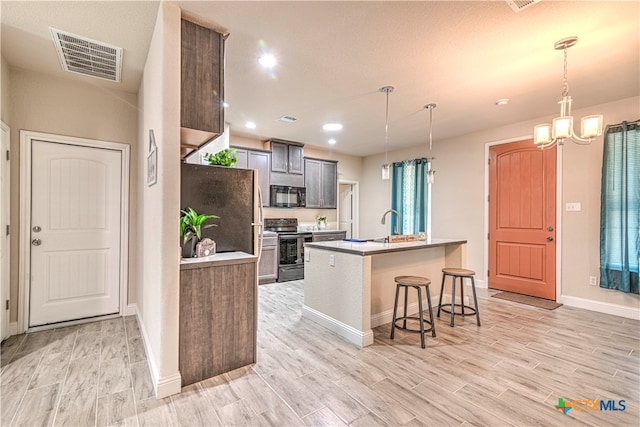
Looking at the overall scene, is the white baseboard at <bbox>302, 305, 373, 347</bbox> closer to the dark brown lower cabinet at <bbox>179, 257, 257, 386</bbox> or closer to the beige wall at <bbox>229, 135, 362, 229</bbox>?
the dark brown lower cabinet at <bbox>179, 257, 257, 386</bbox>

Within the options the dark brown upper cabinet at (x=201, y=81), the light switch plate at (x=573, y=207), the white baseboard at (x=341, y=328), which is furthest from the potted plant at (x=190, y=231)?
the light switch plate at (x=573, y=207)

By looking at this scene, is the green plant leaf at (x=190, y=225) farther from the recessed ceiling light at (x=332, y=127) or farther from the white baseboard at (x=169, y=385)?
the recessed ceiling light at (x=332, y=127)

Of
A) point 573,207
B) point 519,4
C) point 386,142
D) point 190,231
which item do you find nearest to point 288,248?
point 386,142

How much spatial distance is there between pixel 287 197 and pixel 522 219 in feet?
13.0

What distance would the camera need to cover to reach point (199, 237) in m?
2.35

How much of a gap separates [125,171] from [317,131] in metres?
2.92

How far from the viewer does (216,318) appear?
2.21 m

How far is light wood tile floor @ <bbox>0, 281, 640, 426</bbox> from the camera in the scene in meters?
1.81

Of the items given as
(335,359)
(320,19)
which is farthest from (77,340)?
(320,19)

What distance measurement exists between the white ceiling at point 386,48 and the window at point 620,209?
55cm

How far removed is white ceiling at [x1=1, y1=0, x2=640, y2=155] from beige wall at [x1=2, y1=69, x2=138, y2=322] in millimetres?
178

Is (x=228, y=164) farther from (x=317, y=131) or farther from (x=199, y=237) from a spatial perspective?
(x=317, y=131)

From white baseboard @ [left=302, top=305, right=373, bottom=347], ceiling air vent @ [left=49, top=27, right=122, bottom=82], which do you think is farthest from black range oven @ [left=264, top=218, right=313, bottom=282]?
ceiling air vent @ [left=49, top=27, right=122, bottom=82]

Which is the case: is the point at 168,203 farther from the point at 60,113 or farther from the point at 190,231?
the point at 60,113
